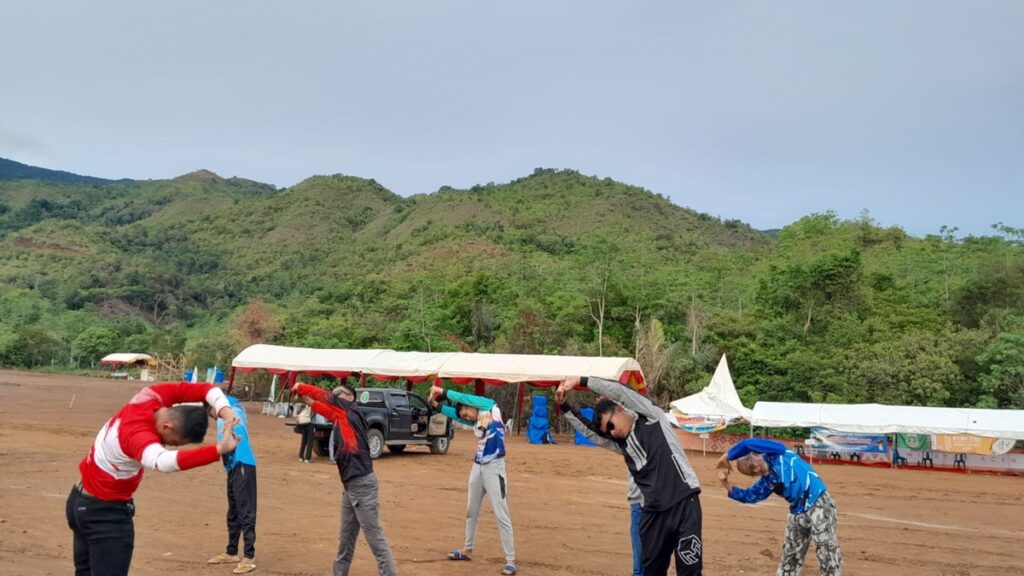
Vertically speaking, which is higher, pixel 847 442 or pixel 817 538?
pixel 817 538

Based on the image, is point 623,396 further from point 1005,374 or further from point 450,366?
point 1005,374

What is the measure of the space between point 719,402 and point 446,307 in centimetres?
2451

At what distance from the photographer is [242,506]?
27.1ft

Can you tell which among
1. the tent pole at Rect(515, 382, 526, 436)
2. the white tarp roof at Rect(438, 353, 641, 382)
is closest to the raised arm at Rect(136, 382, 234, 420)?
the white tarp roof at Rect(438, 353, 641, 382)

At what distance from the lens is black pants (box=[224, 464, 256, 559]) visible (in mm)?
8219

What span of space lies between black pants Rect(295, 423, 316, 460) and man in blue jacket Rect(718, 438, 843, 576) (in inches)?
531

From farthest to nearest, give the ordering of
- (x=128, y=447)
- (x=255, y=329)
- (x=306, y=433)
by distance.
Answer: (x=255, y=329) < (x=306, y=433) < (x=128, y=447)

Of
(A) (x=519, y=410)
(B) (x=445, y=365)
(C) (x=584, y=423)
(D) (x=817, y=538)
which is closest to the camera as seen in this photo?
(C) (x=584, y=423)

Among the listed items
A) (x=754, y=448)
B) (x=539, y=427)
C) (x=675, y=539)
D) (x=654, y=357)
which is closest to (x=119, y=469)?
(x=675, y=539)

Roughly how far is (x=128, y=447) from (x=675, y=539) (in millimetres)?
3403

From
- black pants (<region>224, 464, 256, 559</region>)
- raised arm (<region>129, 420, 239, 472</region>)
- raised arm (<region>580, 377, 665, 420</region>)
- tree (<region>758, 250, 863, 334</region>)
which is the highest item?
tree (<region>758, 250, 863, 334</region>)

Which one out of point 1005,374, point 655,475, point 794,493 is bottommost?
point 794,493

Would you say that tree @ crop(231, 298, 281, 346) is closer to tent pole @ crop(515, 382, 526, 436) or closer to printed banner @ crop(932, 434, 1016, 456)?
tent pole @ crop(515, 382, 526, 436)

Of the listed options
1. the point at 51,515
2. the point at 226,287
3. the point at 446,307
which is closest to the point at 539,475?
the point at 51,515
